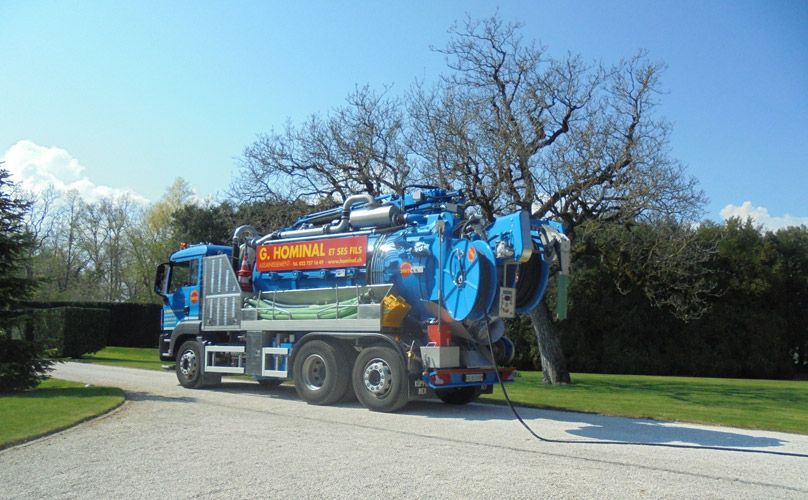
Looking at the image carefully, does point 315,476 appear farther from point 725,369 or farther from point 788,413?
point 725,369

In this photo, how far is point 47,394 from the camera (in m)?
14.0

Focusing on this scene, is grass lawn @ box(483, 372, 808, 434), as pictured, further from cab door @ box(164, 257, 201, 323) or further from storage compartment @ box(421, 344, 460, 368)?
cab door @ box(164, 257, 201, 323)

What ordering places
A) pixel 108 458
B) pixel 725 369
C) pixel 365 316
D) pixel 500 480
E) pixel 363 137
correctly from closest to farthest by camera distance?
1. pixel 500 480
2. pixel 108 458
3. pixel 365 316
4. pixel 363 137
5. pixel 725 369

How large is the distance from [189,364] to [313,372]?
4174 millimetres

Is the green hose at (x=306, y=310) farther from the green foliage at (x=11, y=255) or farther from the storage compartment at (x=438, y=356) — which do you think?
the green foliage at (x=11, y=255)

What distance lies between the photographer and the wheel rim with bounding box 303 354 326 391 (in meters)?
13.7

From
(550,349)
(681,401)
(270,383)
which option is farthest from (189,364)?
(681,401)

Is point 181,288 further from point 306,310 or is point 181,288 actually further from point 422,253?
point 422,253

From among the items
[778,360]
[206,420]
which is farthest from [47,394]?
[778,360]

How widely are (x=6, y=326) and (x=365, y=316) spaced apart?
742cm

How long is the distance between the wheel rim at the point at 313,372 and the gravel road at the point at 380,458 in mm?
1290

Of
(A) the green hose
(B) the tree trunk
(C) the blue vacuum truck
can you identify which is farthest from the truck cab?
(B) the tree trunk

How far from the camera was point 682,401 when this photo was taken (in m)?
17.5

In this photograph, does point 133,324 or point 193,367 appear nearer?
point 193,367
